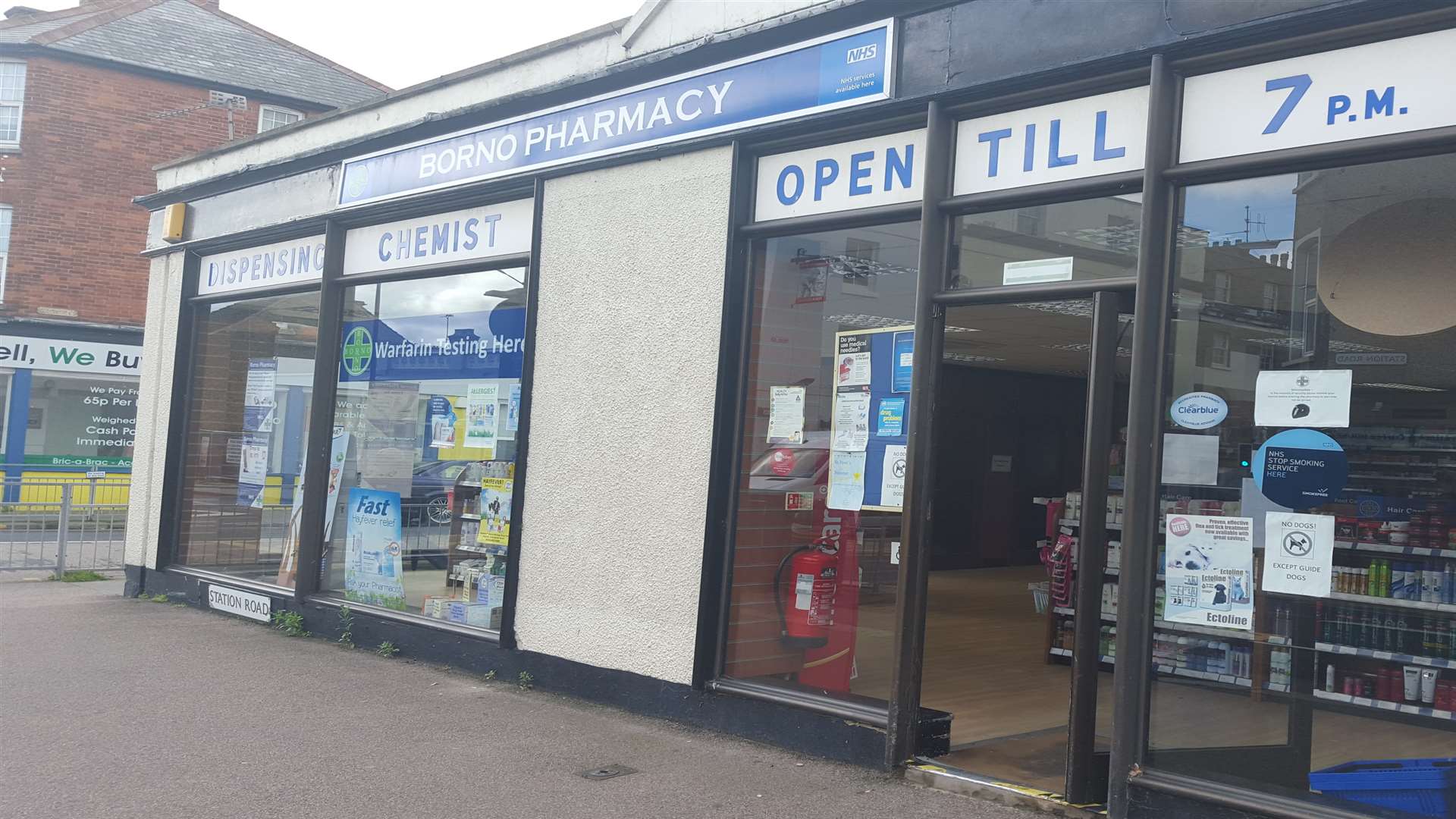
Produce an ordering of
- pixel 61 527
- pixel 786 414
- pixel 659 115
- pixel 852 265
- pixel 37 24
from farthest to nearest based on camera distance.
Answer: pixel 37 24
pixel 61 527
pixel 659 115
pixel 786 414
pixel 852 265

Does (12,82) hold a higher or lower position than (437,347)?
higher

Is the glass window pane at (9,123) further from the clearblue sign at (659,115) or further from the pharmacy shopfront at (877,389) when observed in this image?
the clearblue sign at (659,115)

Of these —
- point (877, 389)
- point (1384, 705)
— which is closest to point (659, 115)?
point (877, 389)

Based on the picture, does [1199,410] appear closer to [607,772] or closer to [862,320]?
[862,320]

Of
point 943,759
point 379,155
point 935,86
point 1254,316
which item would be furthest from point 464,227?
point 1254,316

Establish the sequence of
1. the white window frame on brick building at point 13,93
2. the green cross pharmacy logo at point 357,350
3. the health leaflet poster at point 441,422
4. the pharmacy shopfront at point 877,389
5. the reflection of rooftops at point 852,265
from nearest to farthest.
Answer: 1. the pharmacy shopfront at point 877,389
2. the reflection of rooftops at point 852,265
3. the health leaflet poster at point 441,422
4. the green cross pharmacy logo at point 357,350
5. the white window frame on brick building at point 13,93

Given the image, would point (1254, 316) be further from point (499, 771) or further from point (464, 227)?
point (464, 227)

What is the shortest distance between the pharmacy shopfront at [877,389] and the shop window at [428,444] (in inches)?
1.4

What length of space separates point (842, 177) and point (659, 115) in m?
1.36

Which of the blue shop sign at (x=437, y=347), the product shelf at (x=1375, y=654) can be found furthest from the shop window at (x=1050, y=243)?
the blue shop sign at (x=437, y=347)

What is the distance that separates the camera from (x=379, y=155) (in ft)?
29.6

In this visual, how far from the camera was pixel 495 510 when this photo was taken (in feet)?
26.8

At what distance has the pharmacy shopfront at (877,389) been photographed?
4.55m

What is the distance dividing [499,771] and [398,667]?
9.11 feet
